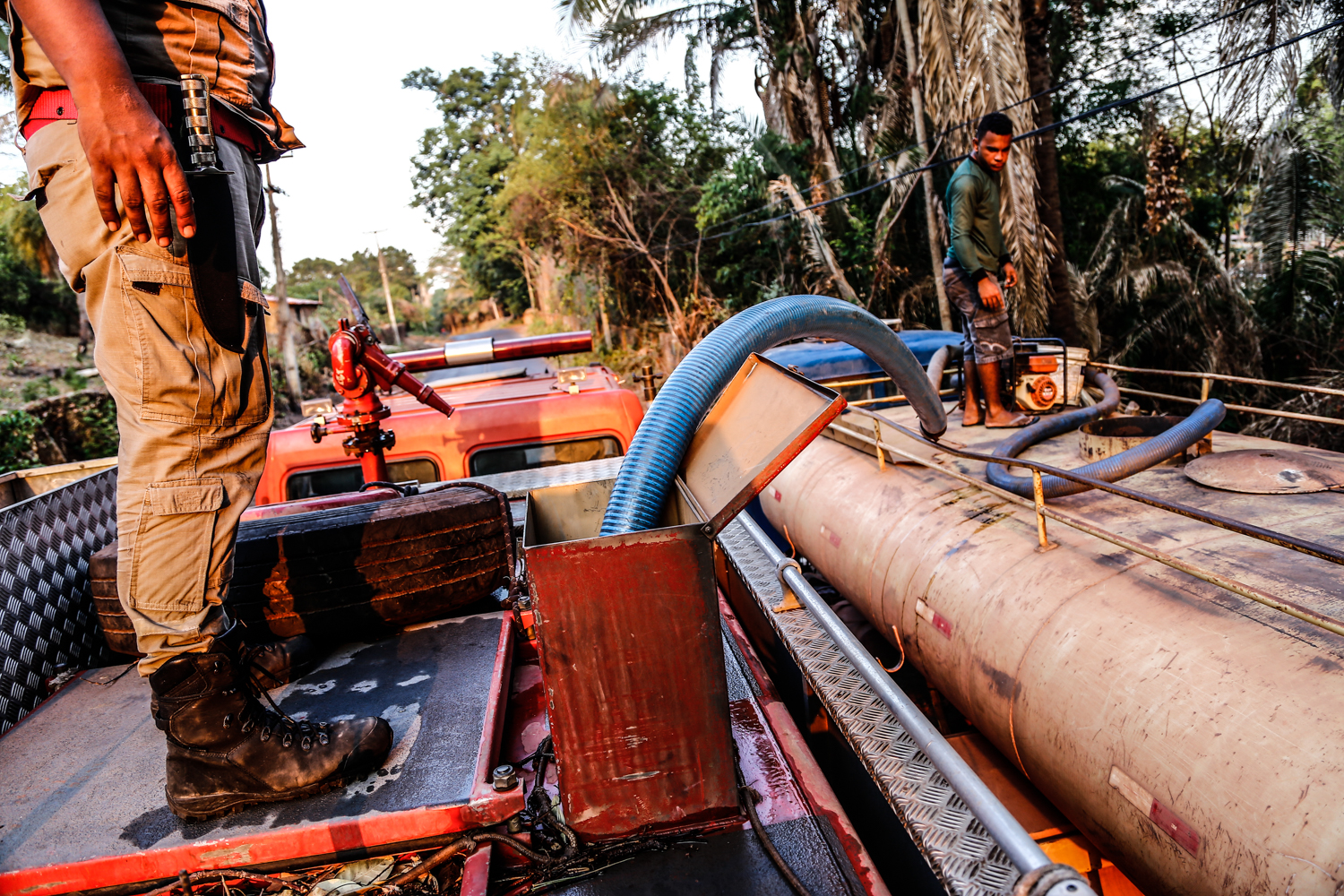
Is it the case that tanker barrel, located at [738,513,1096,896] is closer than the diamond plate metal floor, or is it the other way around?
tanker barrel, located at [738,513,1096,896]

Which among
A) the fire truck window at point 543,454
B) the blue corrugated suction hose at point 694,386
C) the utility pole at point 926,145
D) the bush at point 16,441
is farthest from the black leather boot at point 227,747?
the bush at point 16,441

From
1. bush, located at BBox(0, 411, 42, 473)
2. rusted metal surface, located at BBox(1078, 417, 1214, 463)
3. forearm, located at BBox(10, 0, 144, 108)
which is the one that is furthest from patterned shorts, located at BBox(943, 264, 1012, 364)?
bush, located at BBox(0, 411, 42, 473)

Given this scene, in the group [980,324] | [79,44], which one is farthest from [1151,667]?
[79,44]

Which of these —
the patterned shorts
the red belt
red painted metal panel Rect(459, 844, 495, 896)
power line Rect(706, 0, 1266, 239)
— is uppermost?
power line Rect(706, 0, 1266, 239)

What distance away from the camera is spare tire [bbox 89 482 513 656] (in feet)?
9.40

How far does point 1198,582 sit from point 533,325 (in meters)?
34.4

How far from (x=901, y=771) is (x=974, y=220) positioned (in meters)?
3.80

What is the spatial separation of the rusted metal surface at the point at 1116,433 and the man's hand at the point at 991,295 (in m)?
1.09

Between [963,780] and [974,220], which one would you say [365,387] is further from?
[974,220]

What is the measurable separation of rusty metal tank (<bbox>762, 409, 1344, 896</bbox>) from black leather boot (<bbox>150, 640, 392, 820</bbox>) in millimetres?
2189

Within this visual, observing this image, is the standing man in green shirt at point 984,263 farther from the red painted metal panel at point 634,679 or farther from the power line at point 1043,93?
the red painted metal panel at point 634,679

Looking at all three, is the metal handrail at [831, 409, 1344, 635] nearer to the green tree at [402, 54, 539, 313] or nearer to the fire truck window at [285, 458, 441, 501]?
the fire truck window at [285, 458, 441, 501]

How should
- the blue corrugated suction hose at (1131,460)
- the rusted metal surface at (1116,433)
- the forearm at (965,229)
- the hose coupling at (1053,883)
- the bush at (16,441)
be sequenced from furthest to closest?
the bush at (16,441), the forearm at (965,229), the rusted metal surface at (1116,433), the blue corrugated suction hose at (1131,460), the hose coupling at (1053,883)

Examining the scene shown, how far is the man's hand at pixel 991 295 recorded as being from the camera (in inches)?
A: 182
